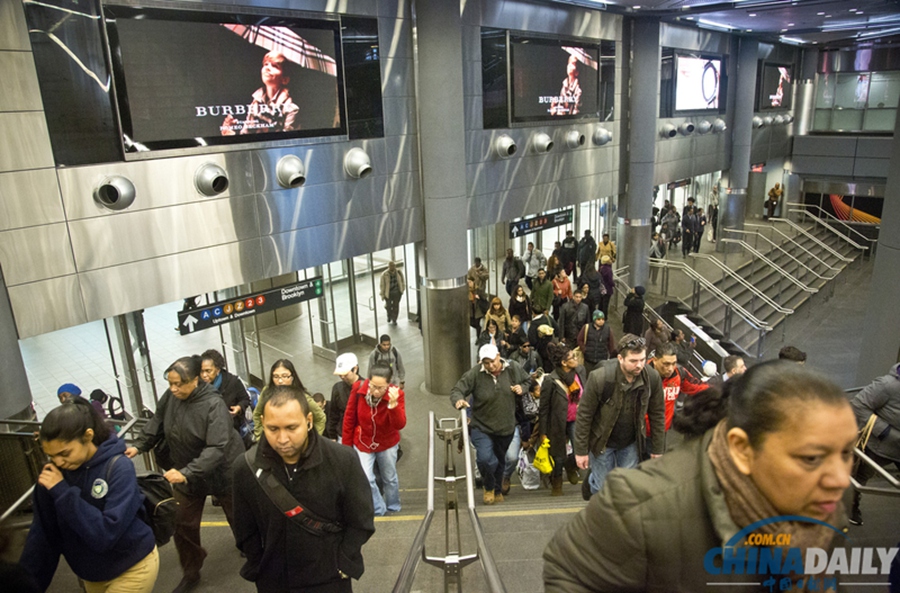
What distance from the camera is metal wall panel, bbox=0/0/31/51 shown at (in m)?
6.23

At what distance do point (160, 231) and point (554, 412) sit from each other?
17.7 feet

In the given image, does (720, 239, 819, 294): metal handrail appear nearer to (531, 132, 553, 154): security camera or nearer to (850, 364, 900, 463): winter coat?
(531, 132, 553, 154): security camera

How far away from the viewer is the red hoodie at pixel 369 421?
544 centimetres

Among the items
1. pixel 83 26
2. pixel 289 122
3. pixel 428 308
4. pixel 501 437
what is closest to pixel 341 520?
pixel 501 437

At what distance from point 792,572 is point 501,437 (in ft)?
15.2

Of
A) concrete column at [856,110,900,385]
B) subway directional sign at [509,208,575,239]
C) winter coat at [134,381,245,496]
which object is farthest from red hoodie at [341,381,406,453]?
subway directional sign at [509,208,575,239]

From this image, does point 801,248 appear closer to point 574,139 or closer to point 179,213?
point 574,139

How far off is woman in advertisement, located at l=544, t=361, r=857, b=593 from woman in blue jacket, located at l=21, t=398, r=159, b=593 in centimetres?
219

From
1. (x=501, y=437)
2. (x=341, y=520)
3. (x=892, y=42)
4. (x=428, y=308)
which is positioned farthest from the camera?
(x=892, y=42)

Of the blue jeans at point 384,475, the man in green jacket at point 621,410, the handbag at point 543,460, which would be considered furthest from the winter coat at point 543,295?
the man in green jacket at point 621,410

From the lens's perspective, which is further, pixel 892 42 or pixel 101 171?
pixel 892 42

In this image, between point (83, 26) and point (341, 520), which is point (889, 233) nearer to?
point (341, 520)

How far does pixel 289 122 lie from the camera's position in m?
8.91

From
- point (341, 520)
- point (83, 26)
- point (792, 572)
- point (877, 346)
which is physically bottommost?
point (877, 346)
